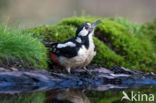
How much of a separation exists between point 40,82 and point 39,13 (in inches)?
389

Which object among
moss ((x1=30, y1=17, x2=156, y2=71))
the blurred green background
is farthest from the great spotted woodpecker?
the blurred green background

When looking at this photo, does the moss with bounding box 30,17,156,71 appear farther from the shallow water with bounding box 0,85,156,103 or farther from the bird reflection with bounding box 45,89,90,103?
the bird reflection with bounding box 45,89,90,103

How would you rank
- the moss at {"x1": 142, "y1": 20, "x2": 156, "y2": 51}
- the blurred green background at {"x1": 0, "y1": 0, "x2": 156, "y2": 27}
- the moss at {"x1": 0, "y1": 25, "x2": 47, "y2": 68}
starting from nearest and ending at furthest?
the moss at {"x1": 0, "y1": 25, "x2": 47, "y2": 68} → the moss at {"x1": 142, "y1": 20, "x2": 156, "y2": 51} → the blurred green background at {"x1": 0, "y1": 0, "x2": 156, "y2": 27}

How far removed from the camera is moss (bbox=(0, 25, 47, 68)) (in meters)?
9.25

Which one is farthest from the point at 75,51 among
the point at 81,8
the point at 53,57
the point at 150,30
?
the point at 81,8

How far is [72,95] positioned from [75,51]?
1.63m

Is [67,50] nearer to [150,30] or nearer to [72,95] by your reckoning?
[72,95]

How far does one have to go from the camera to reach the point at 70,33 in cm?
1081

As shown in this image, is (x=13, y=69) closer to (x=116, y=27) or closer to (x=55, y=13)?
(x=116, y=27)

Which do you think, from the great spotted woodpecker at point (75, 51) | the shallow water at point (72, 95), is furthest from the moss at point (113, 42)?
the shallow water at point (72, 95)

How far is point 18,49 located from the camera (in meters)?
9.33

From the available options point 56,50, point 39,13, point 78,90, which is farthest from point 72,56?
point 39,13

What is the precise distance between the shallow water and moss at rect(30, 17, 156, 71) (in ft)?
5.04

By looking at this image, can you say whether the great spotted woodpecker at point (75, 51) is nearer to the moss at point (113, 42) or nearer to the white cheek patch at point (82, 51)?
the white cheek patch at point (82, 51)
